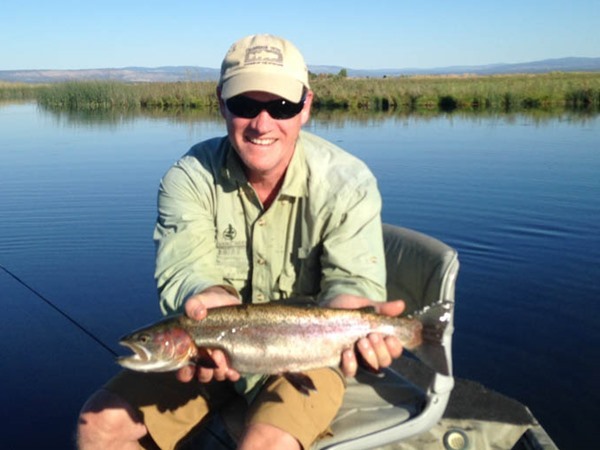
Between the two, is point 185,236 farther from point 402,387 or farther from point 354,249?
point 402,387

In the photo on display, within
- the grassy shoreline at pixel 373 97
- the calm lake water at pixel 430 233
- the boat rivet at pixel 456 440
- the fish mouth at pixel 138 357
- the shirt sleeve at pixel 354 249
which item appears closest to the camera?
the fish mouth at pixel 138 357

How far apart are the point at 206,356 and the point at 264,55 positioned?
1.47m

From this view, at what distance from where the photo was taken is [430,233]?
32.1ft

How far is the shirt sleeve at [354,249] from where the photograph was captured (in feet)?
11.0

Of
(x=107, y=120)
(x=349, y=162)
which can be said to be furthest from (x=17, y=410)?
(x=107, y=120)

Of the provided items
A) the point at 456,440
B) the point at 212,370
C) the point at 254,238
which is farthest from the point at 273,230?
the point at 456,440

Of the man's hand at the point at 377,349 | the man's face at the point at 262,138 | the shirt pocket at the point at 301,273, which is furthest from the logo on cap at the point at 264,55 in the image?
the man's hand at the point at 377,349

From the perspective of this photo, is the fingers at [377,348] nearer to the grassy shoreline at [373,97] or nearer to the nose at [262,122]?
the nose at [262,122]

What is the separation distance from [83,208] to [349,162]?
29.3 feet

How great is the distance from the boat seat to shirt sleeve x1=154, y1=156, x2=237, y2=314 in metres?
0.66

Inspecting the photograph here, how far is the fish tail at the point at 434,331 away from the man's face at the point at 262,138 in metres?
1.03

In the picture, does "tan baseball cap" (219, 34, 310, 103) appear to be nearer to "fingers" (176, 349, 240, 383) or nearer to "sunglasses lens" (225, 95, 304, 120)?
"sunglasses lens" (225, 95, 304, 120)

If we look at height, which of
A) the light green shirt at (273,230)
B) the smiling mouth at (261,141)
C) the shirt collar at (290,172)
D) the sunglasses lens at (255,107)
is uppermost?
the sunglasses lens at (255,107)

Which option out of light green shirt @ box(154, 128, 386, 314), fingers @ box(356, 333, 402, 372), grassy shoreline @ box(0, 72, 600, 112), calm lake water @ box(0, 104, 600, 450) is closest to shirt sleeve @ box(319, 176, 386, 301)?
light green shirt @ box(154, 128, 386, 314)
